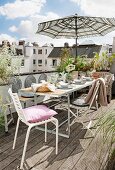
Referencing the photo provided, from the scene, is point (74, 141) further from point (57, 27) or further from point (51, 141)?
point (57, 27)

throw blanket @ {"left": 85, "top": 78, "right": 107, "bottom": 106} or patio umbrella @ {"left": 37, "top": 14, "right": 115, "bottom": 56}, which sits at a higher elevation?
patio umbrella @ {"left": 37, "top": 14, "right": 115, "bottom": 56}

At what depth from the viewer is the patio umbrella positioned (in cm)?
526

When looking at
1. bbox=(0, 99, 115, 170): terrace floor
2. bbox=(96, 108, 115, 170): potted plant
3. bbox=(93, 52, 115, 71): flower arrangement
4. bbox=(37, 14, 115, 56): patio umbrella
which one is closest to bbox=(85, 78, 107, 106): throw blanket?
bbox=(0, 99, 115, 170): terrace floor

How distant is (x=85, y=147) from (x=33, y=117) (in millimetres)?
1032

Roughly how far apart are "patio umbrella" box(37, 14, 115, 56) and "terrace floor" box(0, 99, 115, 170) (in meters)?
3.02

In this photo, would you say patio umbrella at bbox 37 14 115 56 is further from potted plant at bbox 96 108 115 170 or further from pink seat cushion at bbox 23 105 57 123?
potted plant at bbox 96 108 115 170

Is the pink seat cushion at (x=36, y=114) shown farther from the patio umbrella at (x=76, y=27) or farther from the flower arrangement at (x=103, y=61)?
the flower arrangement at (x=103, y=61)

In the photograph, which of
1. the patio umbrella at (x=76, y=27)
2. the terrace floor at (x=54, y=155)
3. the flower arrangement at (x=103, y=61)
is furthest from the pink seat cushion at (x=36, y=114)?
the flower arrangement at (x=103, y=61)

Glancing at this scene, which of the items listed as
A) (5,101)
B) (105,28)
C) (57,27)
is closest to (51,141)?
(5,101)

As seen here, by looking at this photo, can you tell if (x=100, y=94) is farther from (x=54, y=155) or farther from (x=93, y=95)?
(x=54, y=155)

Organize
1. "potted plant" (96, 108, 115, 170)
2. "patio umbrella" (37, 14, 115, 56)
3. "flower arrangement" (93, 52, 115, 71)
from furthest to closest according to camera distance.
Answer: "flower arrangement" (93, 52, 115, 71) → "patio umbrella" (37, 14, 115, 56) → "potted plant" (96, 108, 115, 170)

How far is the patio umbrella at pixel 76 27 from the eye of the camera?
526cm

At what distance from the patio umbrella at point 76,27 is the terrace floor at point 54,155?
3018 mm

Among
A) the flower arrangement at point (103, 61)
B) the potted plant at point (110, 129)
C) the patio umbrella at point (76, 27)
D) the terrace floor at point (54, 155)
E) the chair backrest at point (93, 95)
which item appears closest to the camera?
the potted plant at point (110, 129)
